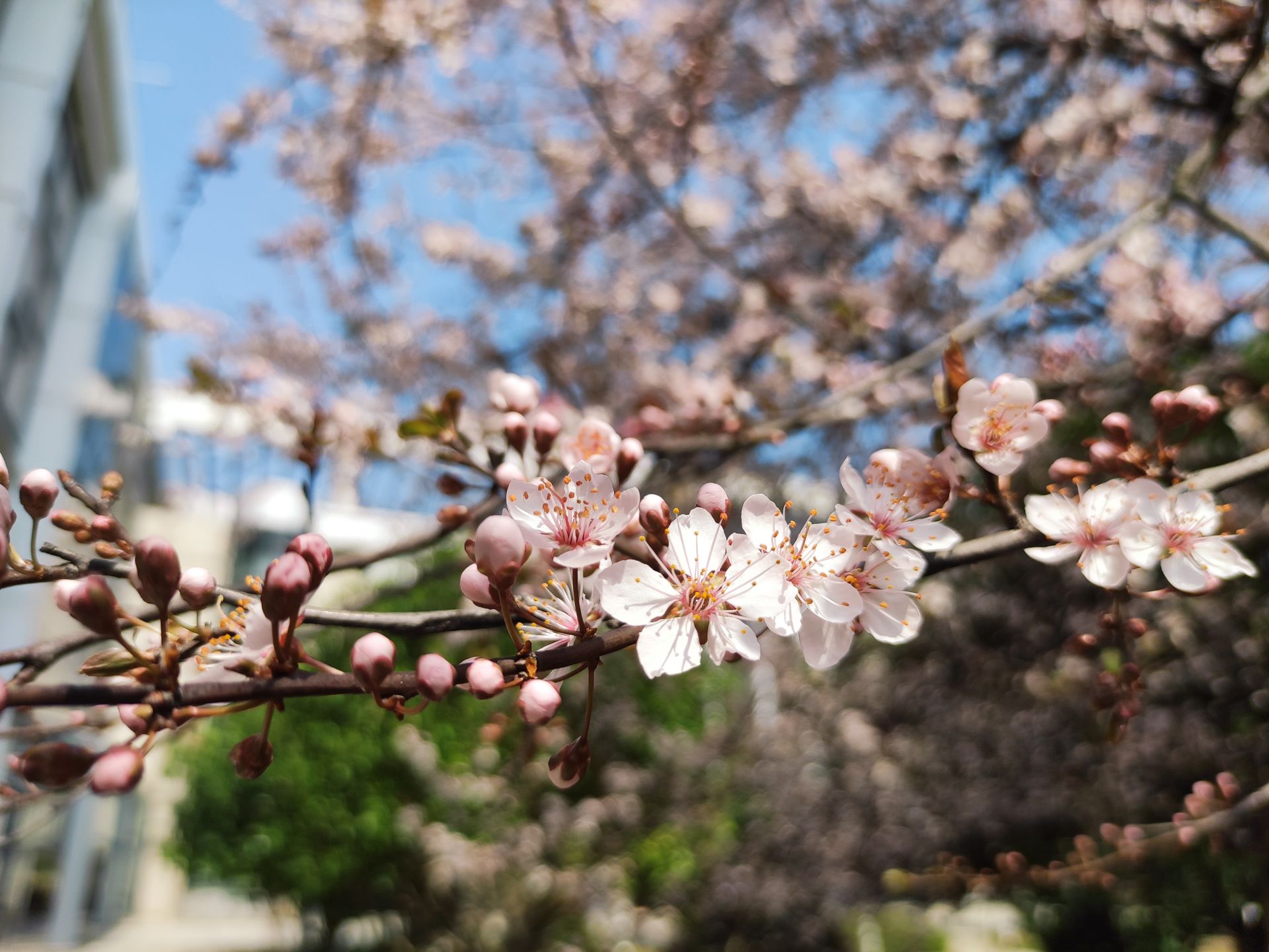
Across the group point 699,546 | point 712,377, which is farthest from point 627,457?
point 712,377

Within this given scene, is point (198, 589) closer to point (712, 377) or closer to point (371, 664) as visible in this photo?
point (371, 664)

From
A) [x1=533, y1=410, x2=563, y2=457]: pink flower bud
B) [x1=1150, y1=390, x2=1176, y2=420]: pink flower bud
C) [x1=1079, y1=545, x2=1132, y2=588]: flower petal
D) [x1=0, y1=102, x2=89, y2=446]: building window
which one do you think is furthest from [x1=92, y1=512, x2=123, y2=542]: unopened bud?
[x1=0, y1=102, x2=89, y2=446]: building window

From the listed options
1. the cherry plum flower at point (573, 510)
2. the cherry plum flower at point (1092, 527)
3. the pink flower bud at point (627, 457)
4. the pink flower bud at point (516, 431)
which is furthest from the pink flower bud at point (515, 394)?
the cherry plum flower at point (1092, 527)

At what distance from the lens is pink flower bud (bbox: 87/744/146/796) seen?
598 mm

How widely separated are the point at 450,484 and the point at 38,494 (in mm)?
550

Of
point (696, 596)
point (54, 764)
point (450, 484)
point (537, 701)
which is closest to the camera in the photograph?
point (54, 764)

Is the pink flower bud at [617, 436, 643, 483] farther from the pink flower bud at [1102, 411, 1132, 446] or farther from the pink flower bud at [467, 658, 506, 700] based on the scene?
the pink flower bud at [1102, 411, 1132, 446]

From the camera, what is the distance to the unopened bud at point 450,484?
128 cm

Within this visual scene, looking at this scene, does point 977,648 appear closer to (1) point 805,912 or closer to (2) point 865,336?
(1) point 805,912

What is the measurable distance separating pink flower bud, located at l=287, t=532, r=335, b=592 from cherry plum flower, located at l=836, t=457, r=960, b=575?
50cm

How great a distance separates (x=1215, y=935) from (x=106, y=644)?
6.18 metres

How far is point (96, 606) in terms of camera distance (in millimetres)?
622

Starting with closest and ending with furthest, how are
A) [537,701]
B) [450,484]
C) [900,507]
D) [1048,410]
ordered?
[537,701] < [900,507] < [1048,410] < [450,484]

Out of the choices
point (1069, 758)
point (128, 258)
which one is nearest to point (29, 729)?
point (1069, 758)
